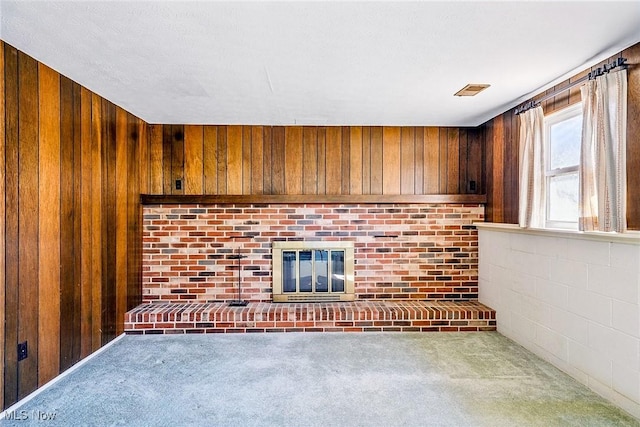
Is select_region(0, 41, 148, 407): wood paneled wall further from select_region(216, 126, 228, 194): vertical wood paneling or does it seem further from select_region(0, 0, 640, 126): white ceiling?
select_region(216, 126, 228, 194): vertical wood paneling

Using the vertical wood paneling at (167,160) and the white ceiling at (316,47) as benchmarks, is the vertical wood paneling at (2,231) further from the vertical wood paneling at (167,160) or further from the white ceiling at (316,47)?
the vertical wood paneling at (167,160)

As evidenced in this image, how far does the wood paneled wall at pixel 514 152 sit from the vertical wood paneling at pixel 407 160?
809 millimetres

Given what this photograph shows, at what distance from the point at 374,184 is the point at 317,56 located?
6.60 feet

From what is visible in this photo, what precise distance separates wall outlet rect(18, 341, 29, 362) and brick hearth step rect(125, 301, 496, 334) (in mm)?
1239

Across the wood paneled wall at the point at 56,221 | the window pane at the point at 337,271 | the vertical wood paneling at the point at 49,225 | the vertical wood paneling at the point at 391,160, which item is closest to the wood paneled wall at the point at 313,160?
the vertical wood paneling at the point at 391,160

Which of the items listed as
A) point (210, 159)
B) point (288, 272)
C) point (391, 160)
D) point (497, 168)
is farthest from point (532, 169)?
point (210, 159)

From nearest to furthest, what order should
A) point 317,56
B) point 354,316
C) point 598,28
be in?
1. point 598,28
2. point 317,56
3. point 354,316

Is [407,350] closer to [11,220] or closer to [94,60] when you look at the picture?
[11,220]

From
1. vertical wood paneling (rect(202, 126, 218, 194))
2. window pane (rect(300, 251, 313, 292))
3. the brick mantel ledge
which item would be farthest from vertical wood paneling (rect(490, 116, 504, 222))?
vertical wood paneling (rect(202, 126, 218, 194))

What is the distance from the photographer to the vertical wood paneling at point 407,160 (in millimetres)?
3969

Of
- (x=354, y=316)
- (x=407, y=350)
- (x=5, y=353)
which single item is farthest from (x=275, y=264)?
(x=5, y=353)

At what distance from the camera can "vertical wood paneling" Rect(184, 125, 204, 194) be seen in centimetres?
391

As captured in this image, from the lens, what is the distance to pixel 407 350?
3051 mm

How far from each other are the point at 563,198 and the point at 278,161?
274 cm
